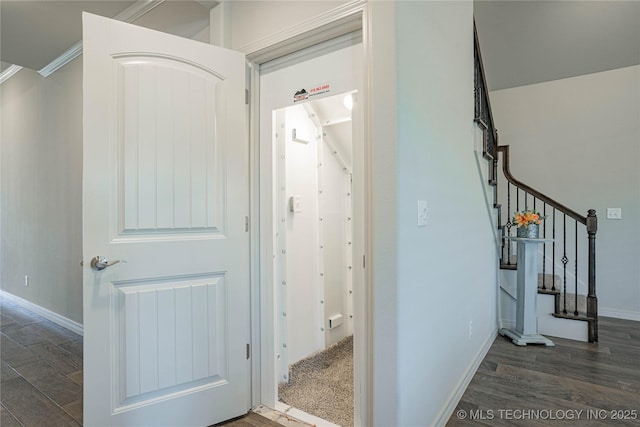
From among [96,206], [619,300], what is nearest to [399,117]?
[96,206]

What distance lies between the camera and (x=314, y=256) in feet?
8.38

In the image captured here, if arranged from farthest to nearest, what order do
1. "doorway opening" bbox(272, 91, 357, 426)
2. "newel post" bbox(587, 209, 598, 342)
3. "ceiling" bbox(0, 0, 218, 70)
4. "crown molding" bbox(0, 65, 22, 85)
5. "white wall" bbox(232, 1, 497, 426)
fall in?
"crown molding" bbox(0, 65, 22, 85)
"newel post" bbox(587, 209, 598, 342)
"ceiling" bbox(0, 0, 218, 70)
"doorway opening" bbox(272, 91, 357, 426)
"white wall" bbox(232, 1, 497, 426)

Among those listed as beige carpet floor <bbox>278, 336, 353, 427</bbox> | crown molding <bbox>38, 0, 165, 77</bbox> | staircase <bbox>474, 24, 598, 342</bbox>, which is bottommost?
beige carpet floor <bbox>278, 336, 353, 427</bbox>

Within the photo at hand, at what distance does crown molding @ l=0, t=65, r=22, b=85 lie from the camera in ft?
12.6

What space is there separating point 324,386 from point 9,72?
4.90 m

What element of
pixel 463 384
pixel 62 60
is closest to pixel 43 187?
pixel 62 60

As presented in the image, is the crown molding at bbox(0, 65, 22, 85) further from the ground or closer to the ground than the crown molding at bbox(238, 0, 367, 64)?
further from the ground

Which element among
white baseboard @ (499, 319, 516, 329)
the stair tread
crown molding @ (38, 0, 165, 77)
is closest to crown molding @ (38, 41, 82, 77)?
crown molding @ (38, 0, 165, 77)

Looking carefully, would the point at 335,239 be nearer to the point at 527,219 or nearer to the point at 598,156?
the point at 527,219

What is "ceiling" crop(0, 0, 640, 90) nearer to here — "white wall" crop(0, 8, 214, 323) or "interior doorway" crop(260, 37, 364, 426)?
"white wall" crop(0, 8, 214, 323)

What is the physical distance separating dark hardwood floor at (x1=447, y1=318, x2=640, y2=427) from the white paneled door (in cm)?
137

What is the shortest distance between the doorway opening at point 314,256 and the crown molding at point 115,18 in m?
1.11

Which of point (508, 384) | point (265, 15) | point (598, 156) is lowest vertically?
point (508, 384)

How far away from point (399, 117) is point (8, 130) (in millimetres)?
4956
